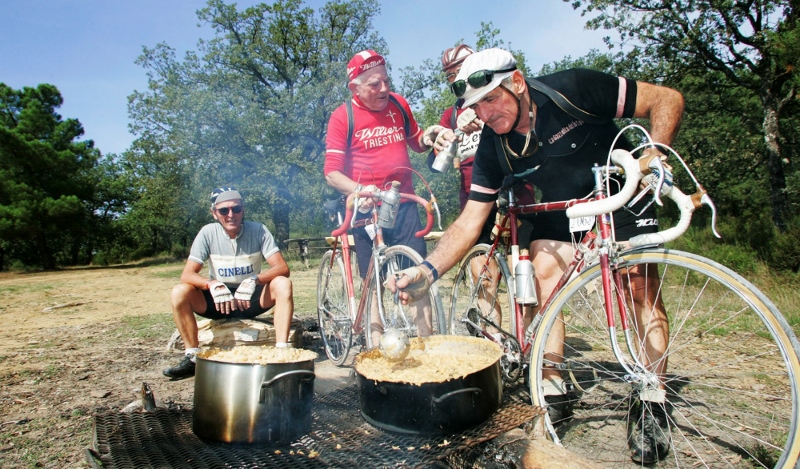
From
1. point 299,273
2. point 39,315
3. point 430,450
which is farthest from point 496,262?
point 299,273

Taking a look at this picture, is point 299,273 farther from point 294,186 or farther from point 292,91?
point 292,91

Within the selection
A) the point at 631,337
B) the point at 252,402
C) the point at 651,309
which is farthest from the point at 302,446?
the point at 651,309

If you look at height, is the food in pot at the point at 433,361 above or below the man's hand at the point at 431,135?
below

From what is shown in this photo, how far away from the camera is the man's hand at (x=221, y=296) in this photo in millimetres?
4074

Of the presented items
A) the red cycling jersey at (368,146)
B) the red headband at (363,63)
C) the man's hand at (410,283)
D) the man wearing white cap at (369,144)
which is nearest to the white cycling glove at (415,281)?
the man's hand at (410,283)

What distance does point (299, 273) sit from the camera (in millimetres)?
14430

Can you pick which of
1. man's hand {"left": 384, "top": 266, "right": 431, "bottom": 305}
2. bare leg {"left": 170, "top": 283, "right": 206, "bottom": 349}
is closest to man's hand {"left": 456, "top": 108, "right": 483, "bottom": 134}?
man's hand {"left": 384, "top": 266, "right": 431, "bottom": 305}

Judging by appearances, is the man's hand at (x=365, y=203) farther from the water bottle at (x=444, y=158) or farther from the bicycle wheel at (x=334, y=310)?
the bicycle wheel at (x=334, y=310)

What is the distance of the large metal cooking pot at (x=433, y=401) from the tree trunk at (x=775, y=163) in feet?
52.0

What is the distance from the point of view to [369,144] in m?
3.82

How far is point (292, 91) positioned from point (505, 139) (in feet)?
84.5

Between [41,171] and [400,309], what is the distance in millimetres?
29883

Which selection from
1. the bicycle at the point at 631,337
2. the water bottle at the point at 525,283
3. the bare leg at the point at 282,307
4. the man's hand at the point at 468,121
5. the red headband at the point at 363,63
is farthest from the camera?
the bare leg at the point at 282,307

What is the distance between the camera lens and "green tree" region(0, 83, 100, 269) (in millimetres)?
24156
